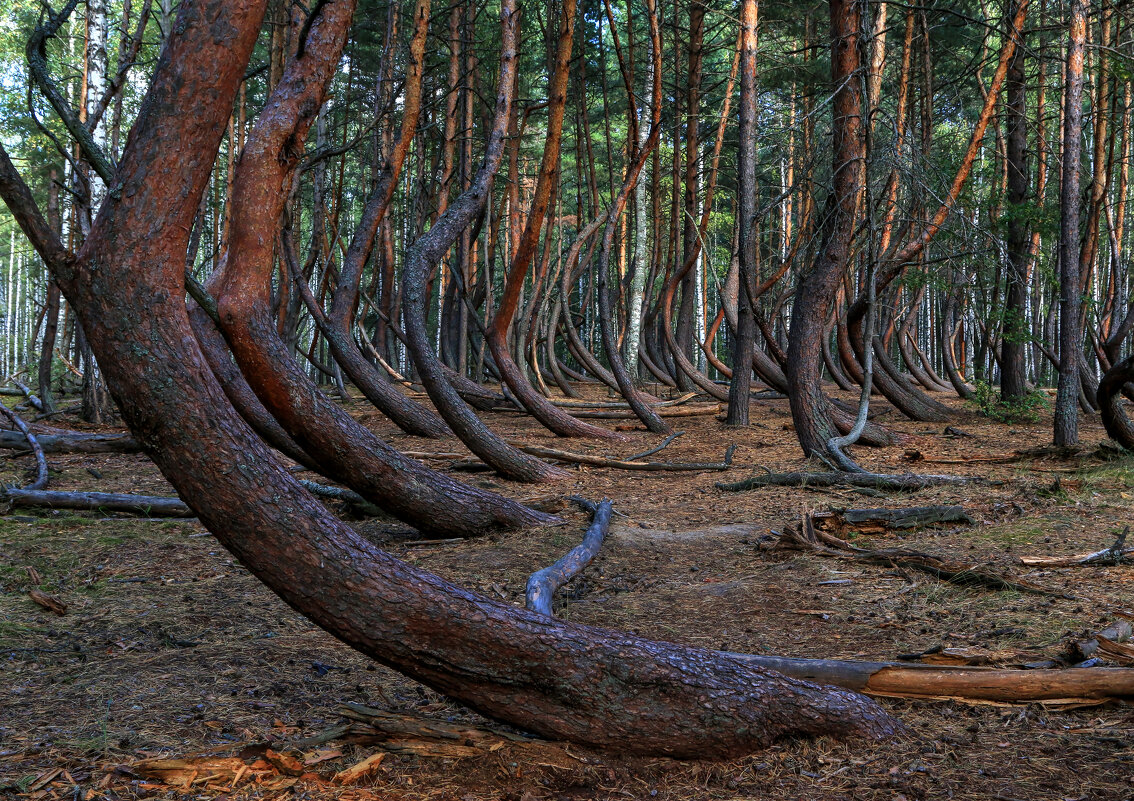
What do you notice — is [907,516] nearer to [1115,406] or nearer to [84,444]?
[1115,406]

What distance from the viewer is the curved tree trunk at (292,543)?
2299 millimetres

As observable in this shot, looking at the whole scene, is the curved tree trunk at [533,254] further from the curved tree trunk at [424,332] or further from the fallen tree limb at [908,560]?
the fallen tree limb at [908,560]

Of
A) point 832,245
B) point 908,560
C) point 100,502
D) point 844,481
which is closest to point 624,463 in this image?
point 844,481

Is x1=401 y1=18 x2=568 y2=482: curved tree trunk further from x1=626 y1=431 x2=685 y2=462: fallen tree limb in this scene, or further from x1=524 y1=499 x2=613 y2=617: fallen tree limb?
x1=524 y1=499 x2=613 y2=617: fallen tree limb

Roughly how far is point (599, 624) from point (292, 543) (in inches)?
76.9

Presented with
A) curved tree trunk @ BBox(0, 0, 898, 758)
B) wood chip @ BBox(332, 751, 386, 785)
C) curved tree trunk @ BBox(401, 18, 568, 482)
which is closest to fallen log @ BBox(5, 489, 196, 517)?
curved tree trunk @ BBox(401, 18, 568, 482)

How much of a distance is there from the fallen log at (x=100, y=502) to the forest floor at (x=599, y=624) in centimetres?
21

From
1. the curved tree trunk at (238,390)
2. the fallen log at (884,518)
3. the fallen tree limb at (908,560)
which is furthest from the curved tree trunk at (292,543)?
the fallen log at (884,518)

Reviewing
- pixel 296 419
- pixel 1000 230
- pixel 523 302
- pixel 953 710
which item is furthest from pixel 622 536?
pixel 523 302

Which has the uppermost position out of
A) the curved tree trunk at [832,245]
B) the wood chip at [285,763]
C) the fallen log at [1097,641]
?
the curved tree trunk at [832,245]

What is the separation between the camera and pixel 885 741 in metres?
2.58

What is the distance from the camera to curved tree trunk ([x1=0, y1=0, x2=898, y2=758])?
2299mm

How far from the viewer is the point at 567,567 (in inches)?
182

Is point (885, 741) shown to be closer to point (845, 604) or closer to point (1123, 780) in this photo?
point (1123, 780)
